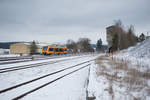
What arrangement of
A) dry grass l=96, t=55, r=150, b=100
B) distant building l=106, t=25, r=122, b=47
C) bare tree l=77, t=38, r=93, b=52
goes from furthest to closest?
bare tree l=77, t=38, r=93, b=52 < distant building l=106, t=25, r=122, b=47 < dry grass l=96, t=55, r=150, b=100

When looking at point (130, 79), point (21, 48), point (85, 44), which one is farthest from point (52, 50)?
point (85, 44)

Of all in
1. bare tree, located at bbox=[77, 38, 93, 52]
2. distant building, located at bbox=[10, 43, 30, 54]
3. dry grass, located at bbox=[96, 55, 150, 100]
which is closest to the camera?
dry grass, located at bbox=[96, 55, 150, 100]

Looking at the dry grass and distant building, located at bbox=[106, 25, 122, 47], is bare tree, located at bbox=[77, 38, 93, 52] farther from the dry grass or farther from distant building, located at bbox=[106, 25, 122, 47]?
the dry grass

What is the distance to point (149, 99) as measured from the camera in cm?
270

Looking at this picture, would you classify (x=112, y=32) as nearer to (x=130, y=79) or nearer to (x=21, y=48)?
(x=130, y=79)

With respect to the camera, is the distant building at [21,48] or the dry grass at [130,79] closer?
the dry grass at [130,79]

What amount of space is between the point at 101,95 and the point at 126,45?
3733cm

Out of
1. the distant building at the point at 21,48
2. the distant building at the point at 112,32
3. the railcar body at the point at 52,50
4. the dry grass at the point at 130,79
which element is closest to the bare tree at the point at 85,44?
the distant building at the point at 112,32

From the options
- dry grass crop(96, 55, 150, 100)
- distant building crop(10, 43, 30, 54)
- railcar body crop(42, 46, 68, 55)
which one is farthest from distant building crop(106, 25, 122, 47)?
distant building crop(10, 43, 30, 54)

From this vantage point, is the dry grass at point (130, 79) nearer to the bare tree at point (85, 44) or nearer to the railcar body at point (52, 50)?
the railcar body at point (52, 50)

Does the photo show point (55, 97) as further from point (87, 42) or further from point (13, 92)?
point (87, 42)

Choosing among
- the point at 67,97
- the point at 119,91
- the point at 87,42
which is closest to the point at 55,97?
the point at 67,97

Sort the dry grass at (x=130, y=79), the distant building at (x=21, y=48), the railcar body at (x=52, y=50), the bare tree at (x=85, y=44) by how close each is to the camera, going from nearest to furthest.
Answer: the dry grass at (x=130, y=79) < the railcar body at (x=52, y=50) < the distant building at (x=21, y=48) < the bare tree at (x=85, y=44)

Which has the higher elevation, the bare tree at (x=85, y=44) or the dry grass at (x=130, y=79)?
the bare tree at (x=85, y=44)
